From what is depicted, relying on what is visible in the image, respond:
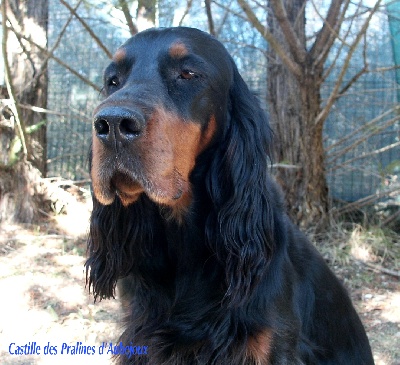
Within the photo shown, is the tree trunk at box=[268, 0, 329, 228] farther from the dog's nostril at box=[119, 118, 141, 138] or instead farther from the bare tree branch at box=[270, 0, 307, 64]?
the dog's nostril at box=[119, 118, 141, 138]

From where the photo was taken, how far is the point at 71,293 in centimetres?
385

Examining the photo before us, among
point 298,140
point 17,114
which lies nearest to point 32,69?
point 17,114

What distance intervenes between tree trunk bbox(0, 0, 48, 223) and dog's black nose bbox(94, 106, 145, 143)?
3759mm

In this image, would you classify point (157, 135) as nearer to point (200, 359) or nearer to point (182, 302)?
point (182, 302)

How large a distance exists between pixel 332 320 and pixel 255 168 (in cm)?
96

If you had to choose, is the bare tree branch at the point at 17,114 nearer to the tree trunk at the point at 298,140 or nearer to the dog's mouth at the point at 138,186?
the tree trunk at the point at 298,140

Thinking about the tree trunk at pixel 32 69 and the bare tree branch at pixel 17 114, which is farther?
the tree trunk at pixel 32 69

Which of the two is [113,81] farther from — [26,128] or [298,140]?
[26,128]

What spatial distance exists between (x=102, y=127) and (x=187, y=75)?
0.54 m

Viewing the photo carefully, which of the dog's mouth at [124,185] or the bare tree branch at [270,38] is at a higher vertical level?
the bare tree branch at [270,38]

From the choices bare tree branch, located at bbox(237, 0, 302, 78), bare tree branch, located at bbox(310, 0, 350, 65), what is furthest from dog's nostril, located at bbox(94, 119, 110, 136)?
bare tree branch, located at bbox(310, 0, 350, 65)

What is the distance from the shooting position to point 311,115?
4383mm

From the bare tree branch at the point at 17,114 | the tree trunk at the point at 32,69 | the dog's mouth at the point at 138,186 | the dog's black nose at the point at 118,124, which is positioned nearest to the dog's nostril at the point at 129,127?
→ the dog's black nose at the point at 118,124

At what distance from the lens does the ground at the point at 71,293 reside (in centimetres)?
315
